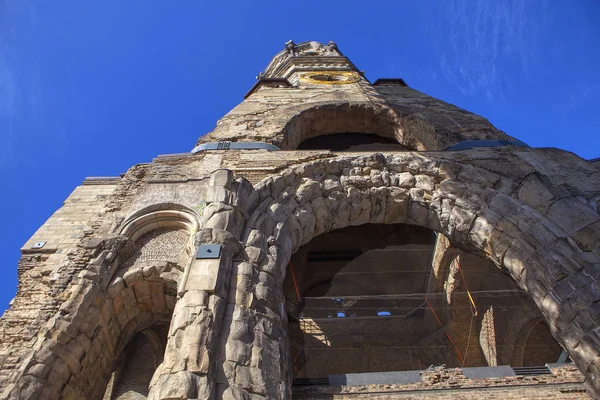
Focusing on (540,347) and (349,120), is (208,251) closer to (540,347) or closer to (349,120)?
(540,347)

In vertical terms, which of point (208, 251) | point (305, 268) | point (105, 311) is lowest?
point (105, 311)

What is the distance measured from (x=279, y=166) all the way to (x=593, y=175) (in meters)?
4.40

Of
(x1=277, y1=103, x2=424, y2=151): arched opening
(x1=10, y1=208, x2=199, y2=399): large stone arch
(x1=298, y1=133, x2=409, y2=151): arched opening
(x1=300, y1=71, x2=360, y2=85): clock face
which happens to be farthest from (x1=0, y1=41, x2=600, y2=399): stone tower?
(x1=300, y1=71, x2=360, y2=85): clock face

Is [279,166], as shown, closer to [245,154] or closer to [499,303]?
[245,154]

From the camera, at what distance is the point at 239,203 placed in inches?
200

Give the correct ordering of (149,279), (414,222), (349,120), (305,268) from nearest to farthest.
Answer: (149,279), (414,222), (305,268), (349,120)

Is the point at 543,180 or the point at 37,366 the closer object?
the point at 37,366

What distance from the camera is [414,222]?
254 inches

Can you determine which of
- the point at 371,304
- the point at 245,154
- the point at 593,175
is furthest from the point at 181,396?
the point at 371,304

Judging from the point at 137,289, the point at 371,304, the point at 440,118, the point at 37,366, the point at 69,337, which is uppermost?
the point at 440,118

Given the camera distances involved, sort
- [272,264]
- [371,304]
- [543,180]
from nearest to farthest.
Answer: [272,264]
[543,180]
[371,304]

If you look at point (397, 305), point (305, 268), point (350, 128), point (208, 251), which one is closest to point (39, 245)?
point (208, 251)

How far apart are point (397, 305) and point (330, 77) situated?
793cm

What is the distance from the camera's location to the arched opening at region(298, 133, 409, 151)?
11.1m
